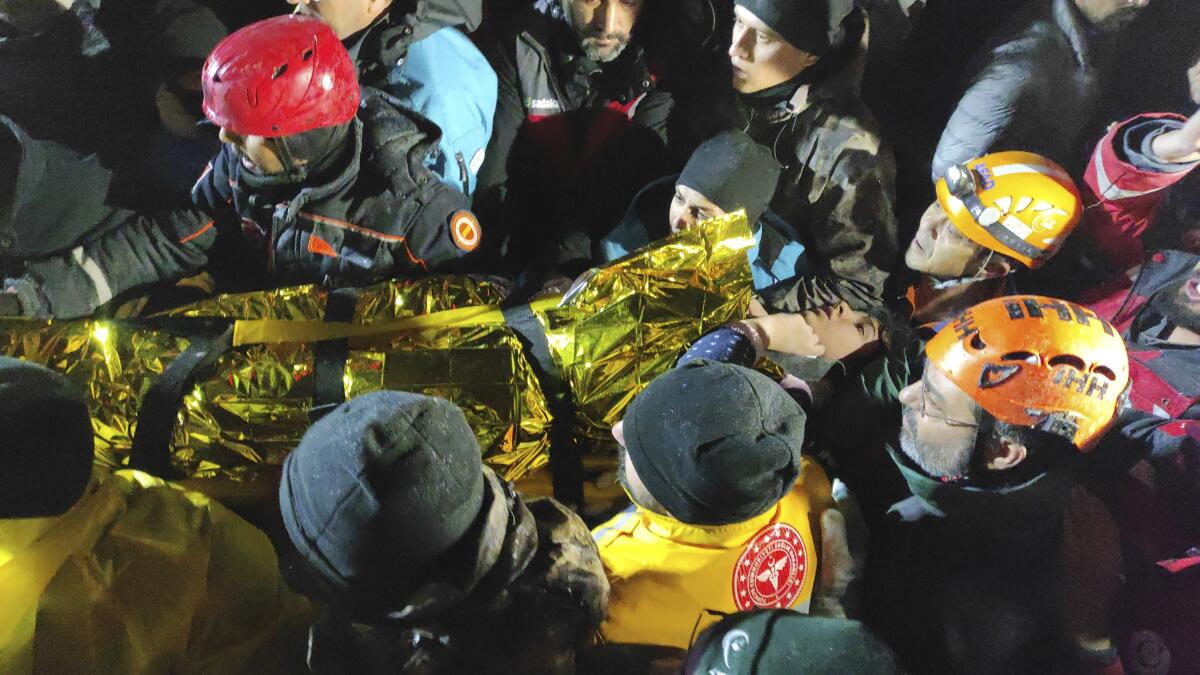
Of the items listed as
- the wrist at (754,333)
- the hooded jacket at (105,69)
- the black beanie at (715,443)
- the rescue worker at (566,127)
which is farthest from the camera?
the rescue worker at (566,127)

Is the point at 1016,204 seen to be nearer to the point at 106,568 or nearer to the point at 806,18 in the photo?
the point at 806,18

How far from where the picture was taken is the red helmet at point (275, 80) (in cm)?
170

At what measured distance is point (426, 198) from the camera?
204cm

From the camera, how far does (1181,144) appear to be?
192 centimetres

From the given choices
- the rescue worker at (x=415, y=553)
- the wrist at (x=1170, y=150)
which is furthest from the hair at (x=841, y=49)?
the rescue worker at (x=415, y=553)

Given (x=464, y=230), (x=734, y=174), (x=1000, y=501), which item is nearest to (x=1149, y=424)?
(x=1000, y=501)

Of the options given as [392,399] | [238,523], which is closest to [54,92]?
[238,523]

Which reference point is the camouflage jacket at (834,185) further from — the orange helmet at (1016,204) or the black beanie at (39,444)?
the black beanie at (39,444)

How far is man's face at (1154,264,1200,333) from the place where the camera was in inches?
77.4

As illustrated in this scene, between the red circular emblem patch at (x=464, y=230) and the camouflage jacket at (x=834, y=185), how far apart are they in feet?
3.44

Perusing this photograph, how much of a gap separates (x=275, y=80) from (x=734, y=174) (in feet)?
4.63

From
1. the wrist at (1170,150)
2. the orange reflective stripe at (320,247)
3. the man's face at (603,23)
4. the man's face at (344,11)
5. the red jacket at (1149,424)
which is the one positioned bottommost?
the red jacket at (1149,424)

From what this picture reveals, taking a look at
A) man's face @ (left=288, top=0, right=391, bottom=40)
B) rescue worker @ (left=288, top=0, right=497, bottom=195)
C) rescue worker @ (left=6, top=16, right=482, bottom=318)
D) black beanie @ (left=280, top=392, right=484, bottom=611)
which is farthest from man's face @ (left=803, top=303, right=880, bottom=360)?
man's face @ (left=288, top=0, right=391, bottom=40)

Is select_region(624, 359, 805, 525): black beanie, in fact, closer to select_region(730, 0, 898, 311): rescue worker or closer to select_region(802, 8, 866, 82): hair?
select_region(730, 0, 898, 311): rescue worker
